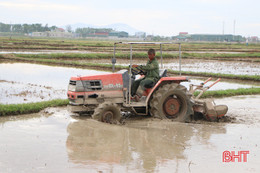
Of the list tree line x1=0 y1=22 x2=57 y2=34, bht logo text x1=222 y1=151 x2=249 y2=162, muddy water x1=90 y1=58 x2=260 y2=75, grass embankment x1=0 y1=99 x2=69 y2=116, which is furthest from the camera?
tree line x1=0 y1=22 x2=57 y2=34

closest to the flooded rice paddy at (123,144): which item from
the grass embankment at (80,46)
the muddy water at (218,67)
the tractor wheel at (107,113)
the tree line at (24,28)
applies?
the tractor wheel at (107,113)

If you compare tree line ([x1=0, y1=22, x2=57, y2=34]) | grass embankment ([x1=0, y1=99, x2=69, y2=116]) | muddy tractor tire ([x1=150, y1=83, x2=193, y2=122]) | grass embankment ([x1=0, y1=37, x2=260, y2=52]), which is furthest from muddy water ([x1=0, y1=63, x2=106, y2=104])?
tree line ([x1=0, y1=22, x2=57, y2=34])

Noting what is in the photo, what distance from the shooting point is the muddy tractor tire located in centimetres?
824

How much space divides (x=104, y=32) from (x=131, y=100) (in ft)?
540

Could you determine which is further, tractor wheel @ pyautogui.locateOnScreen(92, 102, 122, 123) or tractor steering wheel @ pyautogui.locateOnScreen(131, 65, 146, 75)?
tractor steering wheel @ pyautogui.locateOnScreen(131, 65, 146, 75)

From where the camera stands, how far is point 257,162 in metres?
5.62

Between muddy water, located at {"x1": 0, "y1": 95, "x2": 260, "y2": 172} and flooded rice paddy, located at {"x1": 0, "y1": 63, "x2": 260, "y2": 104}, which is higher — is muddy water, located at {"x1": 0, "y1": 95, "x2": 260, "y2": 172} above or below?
below

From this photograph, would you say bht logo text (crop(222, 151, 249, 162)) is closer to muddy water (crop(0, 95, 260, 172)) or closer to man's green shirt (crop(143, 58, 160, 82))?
muddy water (crop(0, 95, 260, 172))

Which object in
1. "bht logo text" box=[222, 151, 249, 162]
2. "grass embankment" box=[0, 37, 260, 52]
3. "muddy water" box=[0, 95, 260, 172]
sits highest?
"grass embankment" box=[0, 37, 260, 52]

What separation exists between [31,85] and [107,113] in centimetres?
723

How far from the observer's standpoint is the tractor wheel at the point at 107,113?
7652 millimetres

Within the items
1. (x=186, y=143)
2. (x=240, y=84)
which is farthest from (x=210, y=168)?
(x=240, y=84)

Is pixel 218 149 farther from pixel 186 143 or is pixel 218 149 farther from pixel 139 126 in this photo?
pixel 139 126

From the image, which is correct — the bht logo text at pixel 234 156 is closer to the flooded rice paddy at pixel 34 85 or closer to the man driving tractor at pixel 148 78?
the man driving tractor at pixel 148 78
